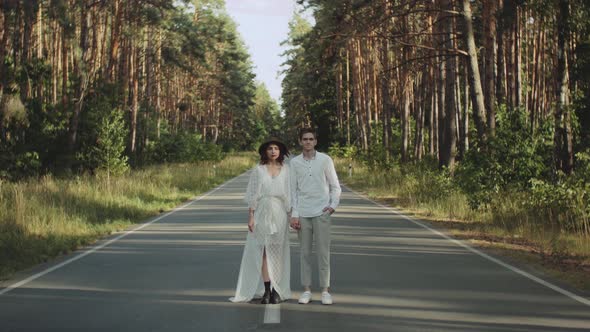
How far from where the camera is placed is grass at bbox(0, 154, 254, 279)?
14766 millimetres

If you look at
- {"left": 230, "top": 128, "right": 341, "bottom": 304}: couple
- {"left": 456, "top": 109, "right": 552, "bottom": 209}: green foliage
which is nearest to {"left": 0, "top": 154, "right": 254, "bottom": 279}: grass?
{"left": 230, "top": 128, "right": 341, "bottom": 304}: couple

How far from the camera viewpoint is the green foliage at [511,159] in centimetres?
2083

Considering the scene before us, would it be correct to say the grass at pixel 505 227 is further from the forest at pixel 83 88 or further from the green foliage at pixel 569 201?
the forest at pixel 83 88

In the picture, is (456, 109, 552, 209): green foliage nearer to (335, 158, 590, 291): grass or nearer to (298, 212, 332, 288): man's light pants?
(335, 158, 590, 291): grass

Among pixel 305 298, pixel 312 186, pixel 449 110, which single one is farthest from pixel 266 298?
pixel 449 110

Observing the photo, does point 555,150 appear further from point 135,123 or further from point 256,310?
point 135,123

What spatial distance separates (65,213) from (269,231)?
11.3 metres

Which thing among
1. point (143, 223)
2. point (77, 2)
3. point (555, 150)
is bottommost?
point (143, 223)

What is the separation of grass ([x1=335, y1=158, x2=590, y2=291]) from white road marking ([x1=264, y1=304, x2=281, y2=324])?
3952 mm

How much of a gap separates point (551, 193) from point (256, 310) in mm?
10268

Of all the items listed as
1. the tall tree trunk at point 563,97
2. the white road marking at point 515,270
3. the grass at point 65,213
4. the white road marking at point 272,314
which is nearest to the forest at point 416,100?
the tall tree trunk at point 563,97

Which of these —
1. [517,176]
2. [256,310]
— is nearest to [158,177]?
[517,176]

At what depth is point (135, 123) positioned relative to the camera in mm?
52344

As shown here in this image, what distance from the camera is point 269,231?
31.9 ft
